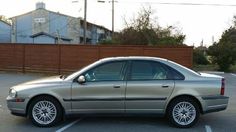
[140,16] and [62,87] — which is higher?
[140,16]

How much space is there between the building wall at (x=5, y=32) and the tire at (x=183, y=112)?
55.6m

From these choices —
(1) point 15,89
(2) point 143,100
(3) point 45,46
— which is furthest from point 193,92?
(3) point 45,46

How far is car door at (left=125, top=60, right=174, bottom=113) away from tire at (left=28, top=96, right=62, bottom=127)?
1.49m

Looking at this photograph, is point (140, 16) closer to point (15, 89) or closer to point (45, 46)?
point (45, 46)

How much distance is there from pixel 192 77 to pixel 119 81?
157cm

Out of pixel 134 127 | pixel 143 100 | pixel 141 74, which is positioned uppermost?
pixel 141 74

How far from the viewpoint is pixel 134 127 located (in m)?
8.48

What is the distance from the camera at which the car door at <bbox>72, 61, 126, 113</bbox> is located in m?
8.34

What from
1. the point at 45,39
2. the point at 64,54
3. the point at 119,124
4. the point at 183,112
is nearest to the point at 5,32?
the point at 45,39

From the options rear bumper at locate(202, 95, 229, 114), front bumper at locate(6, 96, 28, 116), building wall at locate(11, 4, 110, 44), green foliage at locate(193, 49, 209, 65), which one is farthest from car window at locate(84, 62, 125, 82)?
building wall at locate(11, 4, 110, 44)

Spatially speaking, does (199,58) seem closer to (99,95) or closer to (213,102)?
(213,102)

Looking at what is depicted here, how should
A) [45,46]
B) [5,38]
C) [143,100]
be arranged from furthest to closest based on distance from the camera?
1. [5,38]
2. [45,46]
3. [143,100]

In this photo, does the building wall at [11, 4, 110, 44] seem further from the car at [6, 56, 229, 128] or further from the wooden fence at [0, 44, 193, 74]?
the car at [6, 56, 229, 128]

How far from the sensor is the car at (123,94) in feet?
27.5
